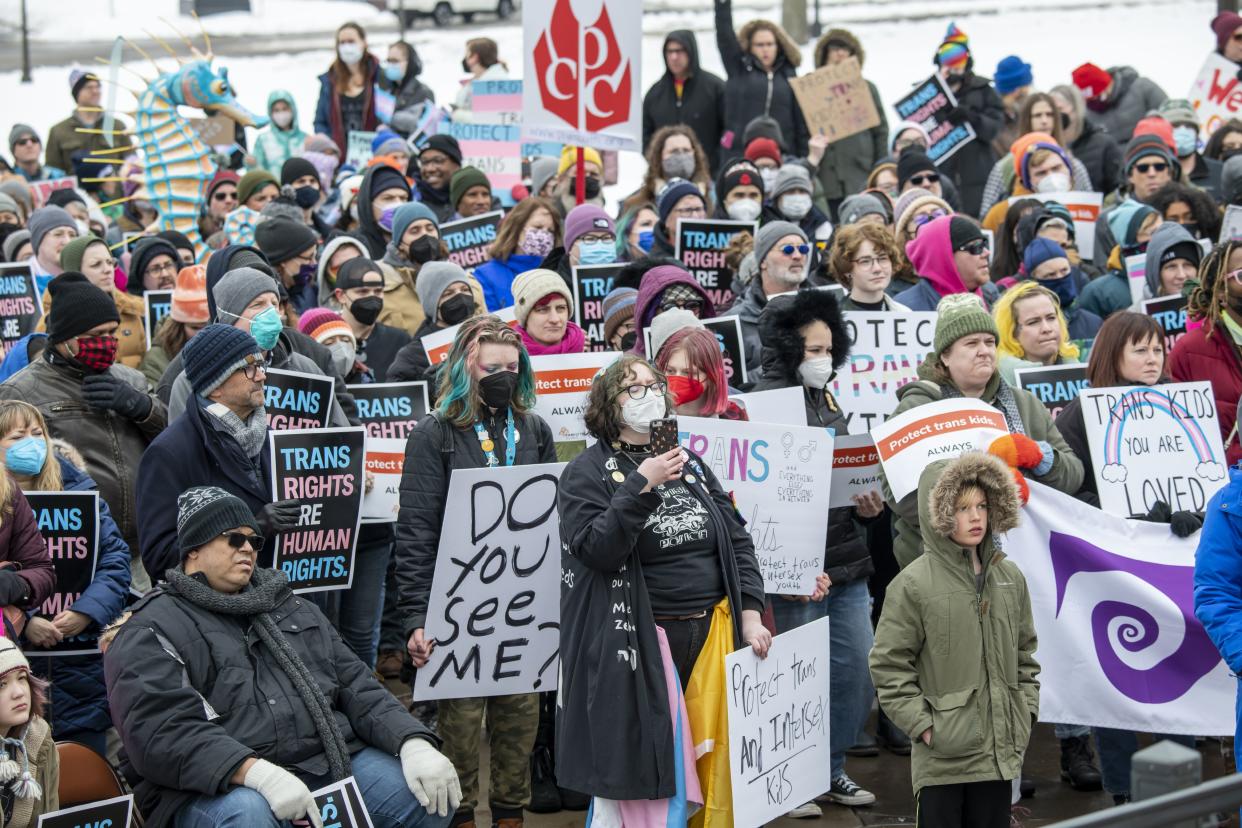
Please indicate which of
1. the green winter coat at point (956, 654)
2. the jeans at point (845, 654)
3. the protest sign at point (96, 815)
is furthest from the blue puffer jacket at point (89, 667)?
the green winter coat at point (956, 654)

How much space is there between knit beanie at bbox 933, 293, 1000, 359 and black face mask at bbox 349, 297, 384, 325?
310cm

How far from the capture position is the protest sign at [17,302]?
393 inches

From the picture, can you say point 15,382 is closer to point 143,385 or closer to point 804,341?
point 143,385

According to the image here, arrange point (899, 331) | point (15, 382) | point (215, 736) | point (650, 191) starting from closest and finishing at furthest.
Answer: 1. point (215, 736)
2. point (15, 382)
3. point (899, 331)
4. point (650, 191)

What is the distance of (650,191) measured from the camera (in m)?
11.5

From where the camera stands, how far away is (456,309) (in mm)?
8508

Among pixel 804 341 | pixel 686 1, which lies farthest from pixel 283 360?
pixel 686 1

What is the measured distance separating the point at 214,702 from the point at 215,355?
4.77 feet

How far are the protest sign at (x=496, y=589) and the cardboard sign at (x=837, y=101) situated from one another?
842cm

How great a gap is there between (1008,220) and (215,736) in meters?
6.51

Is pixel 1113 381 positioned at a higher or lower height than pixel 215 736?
higher

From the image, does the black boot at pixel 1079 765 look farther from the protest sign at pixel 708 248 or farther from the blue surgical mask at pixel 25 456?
the blue surgical mask at pixel 25 456

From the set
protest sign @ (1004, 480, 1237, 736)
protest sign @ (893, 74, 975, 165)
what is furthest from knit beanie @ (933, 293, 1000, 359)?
protest sign @ (893, 74, 975, 165)

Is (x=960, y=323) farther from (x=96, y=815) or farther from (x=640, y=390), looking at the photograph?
(x=96, y=815)
